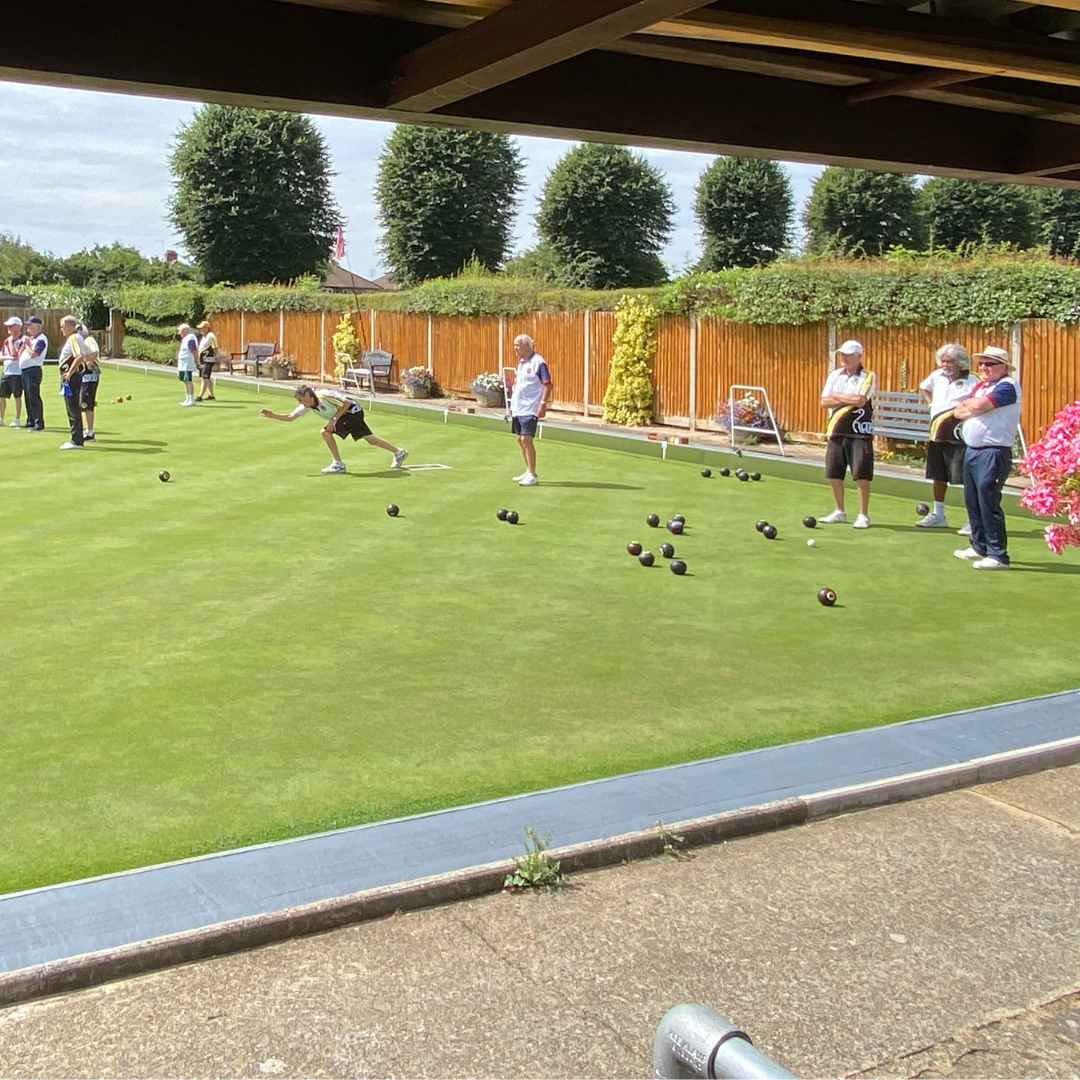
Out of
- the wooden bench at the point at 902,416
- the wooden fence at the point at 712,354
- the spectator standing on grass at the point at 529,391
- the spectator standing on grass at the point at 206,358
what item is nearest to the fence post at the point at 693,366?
the wooden fence at the point at 712,354

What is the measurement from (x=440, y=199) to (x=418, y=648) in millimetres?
45648

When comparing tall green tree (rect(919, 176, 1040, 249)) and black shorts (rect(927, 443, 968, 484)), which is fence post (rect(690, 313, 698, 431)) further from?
tall green tree (rect(919, 176, 1040, 249))

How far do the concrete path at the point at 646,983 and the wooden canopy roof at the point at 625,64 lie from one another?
8.96 feet

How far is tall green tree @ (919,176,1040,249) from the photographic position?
47.3 m

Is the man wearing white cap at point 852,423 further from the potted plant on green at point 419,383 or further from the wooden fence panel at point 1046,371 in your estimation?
the potted plant on green at point 419,383

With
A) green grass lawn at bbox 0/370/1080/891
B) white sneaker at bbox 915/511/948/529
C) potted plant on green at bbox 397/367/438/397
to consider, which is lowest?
green grass lawn at bbox 0/370/1080/891

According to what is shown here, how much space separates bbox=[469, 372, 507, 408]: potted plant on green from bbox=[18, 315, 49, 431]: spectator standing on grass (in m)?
10.1

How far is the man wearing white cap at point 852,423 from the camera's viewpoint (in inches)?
482

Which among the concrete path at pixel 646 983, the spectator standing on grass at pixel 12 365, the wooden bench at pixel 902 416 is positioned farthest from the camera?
the spectator standing on grass at pixel 12 365

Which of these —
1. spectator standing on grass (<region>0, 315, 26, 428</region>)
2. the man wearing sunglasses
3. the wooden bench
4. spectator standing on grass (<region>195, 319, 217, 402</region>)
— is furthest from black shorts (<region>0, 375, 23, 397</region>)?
the man wearing sunglasses

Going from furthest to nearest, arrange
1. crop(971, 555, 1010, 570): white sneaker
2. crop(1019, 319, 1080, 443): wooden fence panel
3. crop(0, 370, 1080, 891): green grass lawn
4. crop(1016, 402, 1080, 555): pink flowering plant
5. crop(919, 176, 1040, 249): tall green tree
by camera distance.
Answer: crop(919, 176, 1040, 249): tall green tree → crop(1019, 319, 1080, 443): wooden fence panel → crop(971, 555, 1010, 570): white sneaker → crop(1016, 402, 1080, 555): pink flowering plant → crop(0, 370, 1080, 891): green grass lawn

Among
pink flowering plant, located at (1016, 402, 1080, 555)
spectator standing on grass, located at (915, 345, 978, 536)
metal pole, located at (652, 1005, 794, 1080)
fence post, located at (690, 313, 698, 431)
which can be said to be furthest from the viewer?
fence post, located at (690, 313, 698, 431)

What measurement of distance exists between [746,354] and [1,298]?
53.9m

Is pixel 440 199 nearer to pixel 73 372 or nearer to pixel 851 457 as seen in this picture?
pixel 73 372
